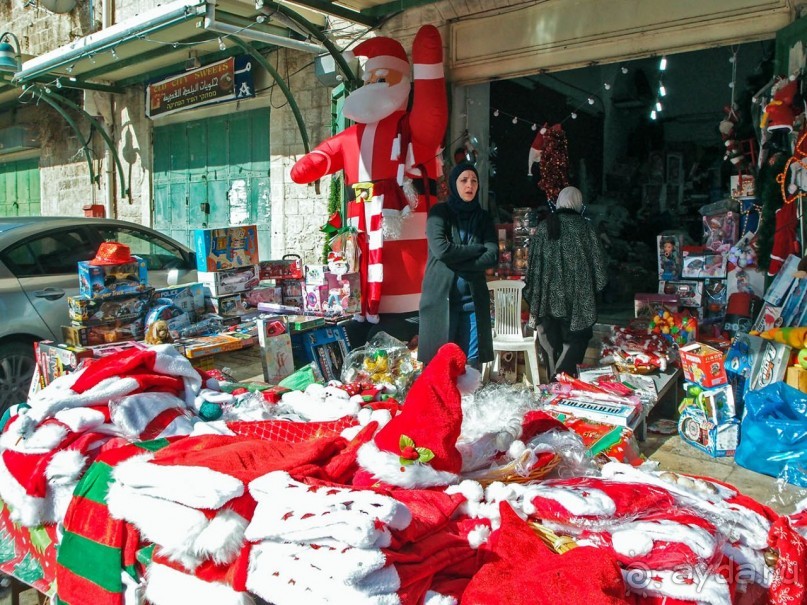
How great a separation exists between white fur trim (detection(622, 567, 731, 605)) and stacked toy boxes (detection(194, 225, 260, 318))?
3.69 m

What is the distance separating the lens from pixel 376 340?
4.64m

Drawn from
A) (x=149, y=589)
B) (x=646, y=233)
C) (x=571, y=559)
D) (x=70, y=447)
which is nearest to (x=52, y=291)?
(x=70, y=447)

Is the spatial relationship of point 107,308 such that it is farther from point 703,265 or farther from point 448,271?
point 703,265

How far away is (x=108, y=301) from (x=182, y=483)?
274cm

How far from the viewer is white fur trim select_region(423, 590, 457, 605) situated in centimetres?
162

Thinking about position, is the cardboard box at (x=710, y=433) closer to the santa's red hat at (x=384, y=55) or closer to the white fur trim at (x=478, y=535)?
the white fur trim at (x=478, y=535)

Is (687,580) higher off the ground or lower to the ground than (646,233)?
lower

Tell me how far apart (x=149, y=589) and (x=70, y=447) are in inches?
28.9

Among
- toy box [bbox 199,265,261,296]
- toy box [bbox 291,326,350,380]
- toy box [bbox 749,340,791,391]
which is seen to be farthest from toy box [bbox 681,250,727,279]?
toy box [bbox 199,265,261,296]

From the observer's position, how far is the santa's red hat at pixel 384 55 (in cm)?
546

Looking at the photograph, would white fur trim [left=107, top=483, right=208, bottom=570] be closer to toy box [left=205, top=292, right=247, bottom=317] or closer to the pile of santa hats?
the pile of santa hats

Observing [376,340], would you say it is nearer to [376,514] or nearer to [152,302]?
[152,302]

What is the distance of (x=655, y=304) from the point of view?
5.61m

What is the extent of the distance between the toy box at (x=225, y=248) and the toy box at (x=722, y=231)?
3.69m
